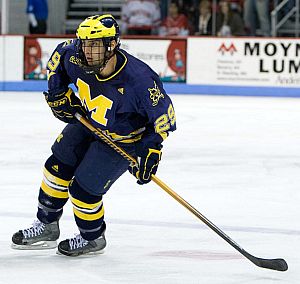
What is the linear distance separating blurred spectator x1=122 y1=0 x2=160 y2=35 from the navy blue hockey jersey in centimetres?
904

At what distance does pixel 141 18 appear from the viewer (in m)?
12.6

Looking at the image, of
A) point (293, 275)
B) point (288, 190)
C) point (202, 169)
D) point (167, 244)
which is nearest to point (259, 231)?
point (167, 244)

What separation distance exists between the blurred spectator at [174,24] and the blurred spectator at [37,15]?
160 centimetres

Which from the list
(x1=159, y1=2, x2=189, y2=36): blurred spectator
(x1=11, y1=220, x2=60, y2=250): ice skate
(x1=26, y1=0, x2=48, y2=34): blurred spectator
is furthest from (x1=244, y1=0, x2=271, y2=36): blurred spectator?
(x1=11, y1=220, x2=60, y2=250): ice skate

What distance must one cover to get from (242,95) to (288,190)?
6.82 meters

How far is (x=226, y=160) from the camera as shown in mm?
6285

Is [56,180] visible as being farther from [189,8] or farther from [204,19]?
[189,8]

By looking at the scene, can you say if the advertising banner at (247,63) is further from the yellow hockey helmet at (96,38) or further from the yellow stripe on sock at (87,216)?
the yellow hockey helmet at (96,38)

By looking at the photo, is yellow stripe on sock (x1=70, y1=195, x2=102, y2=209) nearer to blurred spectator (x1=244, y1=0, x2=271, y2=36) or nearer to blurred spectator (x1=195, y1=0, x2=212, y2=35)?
blurred spectator (x1=195, y1=0, x2=212, y2=35)

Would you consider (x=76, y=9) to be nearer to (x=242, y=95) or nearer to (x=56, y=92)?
(x=242, y=95)

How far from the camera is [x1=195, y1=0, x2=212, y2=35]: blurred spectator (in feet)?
40.6

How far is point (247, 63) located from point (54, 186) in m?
8.62

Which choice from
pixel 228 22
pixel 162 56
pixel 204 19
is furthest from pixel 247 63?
pixel 162 56

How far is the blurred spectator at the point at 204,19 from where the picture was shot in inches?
487
